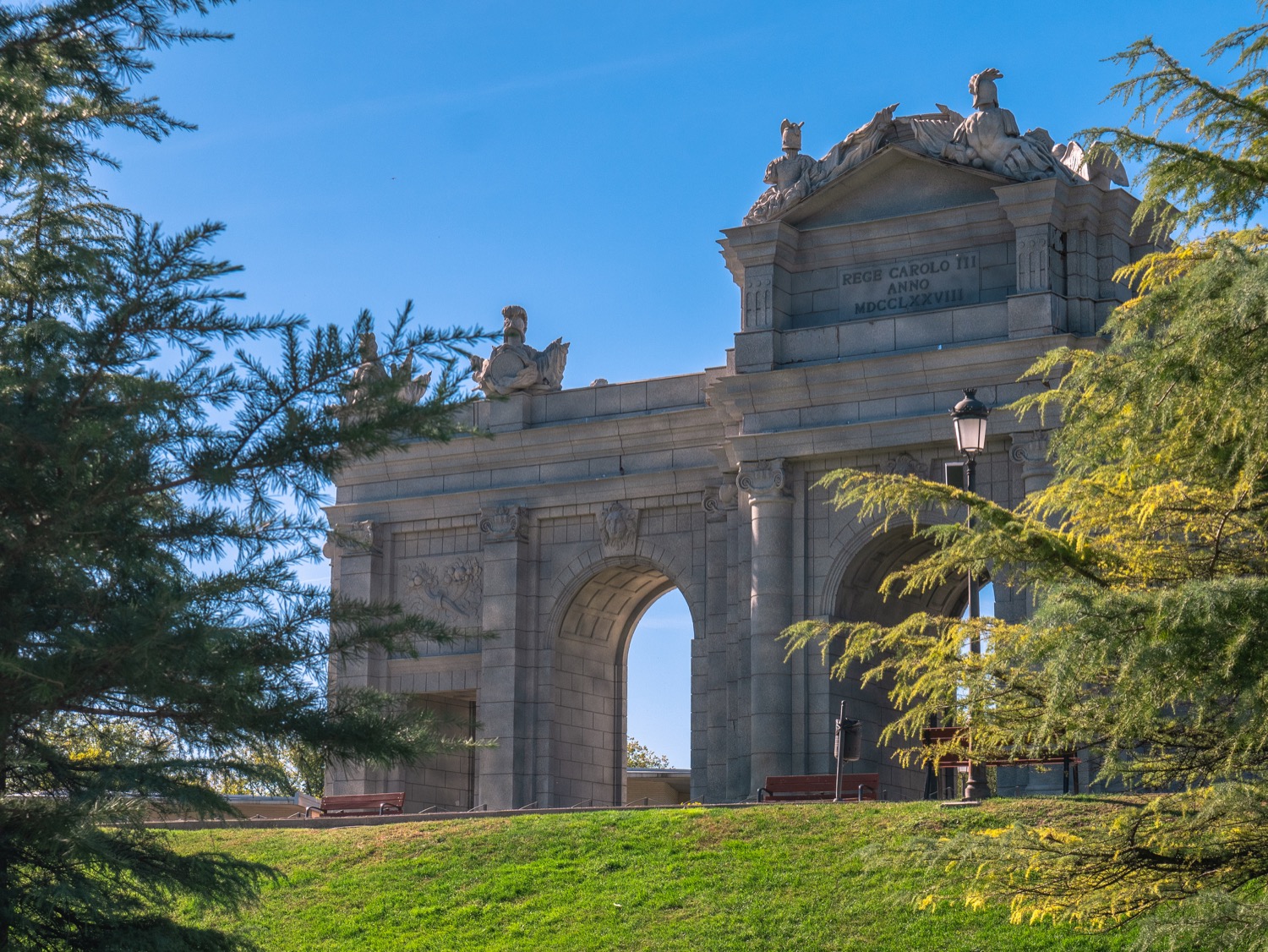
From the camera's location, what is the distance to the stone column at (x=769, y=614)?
32.9 metres

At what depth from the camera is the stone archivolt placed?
109 ft

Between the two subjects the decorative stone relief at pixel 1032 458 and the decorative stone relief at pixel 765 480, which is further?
the decorative stone relief at pixel 765 480

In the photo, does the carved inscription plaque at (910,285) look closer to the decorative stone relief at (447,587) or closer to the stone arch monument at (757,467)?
the stone arch monument at (757,467)

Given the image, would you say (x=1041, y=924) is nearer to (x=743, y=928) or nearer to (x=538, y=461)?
(x=743, y=928)

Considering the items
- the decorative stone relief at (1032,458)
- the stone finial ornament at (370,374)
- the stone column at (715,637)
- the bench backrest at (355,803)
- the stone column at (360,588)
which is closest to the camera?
the stone finial ornament at (370,374)

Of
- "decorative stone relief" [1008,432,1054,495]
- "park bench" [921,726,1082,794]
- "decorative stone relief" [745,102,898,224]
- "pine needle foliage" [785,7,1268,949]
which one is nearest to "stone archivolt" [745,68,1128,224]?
"decorative stone relief" [745,102,898,224]

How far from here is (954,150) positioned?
3369 cm

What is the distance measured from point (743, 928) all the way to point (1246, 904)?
927 centimetres

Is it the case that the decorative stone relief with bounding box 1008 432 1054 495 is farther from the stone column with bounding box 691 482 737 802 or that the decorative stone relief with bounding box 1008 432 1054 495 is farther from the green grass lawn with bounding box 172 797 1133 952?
the green grass lawn with bounding box 172 797 1133 952

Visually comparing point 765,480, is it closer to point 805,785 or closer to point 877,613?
point 877,613

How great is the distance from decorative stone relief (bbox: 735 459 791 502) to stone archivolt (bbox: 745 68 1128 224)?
179 inches

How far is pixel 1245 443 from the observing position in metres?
12.2

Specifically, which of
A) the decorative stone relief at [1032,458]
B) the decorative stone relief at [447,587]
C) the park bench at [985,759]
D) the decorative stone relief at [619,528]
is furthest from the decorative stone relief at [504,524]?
the park bench at [985,759]

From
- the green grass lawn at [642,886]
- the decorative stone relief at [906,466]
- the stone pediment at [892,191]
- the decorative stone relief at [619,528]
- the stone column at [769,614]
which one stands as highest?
the stone pediment at [892,191]
